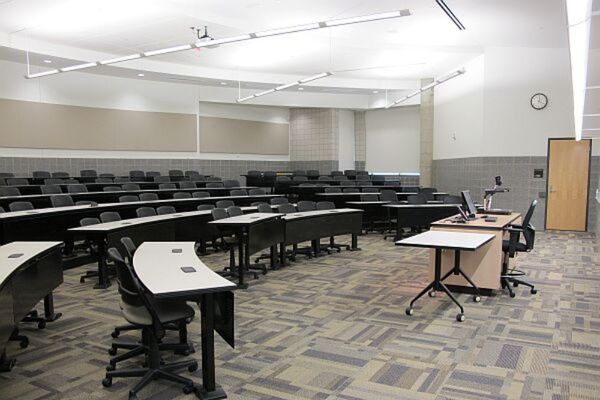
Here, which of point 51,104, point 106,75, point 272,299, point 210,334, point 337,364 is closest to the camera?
point 210,334

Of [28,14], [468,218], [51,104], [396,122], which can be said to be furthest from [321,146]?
[468,218]

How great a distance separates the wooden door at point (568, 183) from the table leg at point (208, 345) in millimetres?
10171

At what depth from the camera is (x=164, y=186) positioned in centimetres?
1130

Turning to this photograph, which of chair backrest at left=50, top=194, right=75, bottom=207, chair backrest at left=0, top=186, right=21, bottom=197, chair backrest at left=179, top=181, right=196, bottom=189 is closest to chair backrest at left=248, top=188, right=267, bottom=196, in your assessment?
chair backrest at left=179, top=181, right=196, bottom=189

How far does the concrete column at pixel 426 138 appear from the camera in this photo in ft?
47.2

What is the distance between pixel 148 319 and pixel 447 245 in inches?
110

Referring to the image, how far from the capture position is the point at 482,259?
18.1 feet

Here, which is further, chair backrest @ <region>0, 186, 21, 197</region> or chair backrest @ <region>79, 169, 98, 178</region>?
chair backrest @ <region>79, 169, 98, 178</region>

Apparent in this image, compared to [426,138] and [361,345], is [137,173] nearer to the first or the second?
[426,138]

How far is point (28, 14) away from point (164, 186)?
14.4 feet

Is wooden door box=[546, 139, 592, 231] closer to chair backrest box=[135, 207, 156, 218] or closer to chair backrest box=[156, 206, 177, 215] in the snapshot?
chair backrest box=[156, 206, 177, 215]

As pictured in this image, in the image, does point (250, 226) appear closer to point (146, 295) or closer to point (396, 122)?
point (146, 295)

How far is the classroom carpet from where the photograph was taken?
3252 mm

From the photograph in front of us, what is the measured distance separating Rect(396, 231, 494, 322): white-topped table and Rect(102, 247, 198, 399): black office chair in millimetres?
2298
